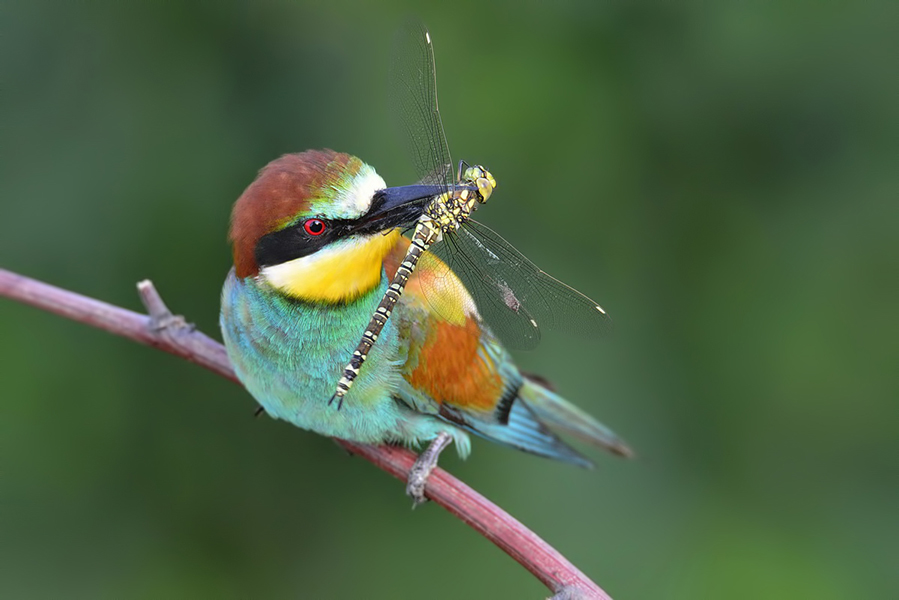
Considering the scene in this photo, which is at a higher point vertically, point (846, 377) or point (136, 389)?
point (846, 377)

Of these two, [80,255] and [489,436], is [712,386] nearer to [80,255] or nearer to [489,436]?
[489,436]

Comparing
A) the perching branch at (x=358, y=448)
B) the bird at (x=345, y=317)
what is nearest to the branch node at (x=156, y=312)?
the perching branch at (x=358, y=448)

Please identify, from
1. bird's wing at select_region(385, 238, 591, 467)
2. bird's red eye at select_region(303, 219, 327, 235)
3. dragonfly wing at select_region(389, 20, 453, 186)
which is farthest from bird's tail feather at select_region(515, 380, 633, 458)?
bird's red eye at select_region(303, 219, 327, 235)

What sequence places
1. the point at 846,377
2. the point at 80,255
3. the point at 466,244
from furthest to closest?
the point at 846,377, the point at 80,255, the point at 466,244

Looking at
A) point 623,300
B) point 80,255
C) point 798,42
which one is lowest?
point 80,255

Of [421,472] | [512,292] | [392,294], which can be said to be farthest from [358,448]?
[512,292]

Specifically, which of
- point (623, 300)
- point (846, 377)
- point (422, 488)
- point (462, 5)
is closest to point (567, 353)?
point (623, 300)

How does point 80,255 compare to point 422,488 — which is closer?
point 422,488

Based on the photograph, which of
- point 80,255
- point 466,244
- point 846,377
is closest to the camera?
point 466,244
